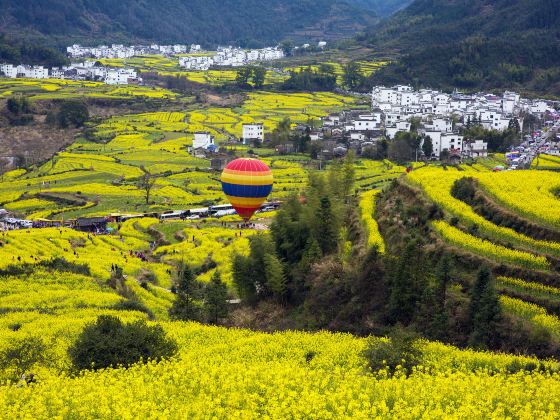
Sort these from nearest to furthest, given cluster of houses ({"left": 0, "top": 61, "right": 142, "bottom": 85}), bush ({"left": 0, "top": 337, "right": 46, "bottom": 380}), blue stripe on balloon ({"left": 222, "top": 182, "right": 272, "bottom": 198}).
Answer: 1. bush ({"left": 0, "top": 337, "right": 46, "bottom": 380})
2. blue stripe on balloon ({"left": 222, "top": 182, "right": 272, "bottom": 198})
3. cluster of houses ({"left": 0, "top": 61, "right": 142, "bottom": 85})

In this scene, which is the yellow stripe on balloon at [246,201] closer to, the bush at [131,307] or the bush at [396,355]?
the bush at [131,307]

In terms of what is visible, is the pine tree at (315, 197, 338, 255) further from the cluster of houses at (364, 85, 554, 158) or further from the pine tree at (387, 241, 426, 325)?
the cluster of houses at (364, 85, 554, 158)

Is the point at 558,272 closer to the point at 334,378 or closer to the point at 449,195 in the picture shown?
the point at 449,195

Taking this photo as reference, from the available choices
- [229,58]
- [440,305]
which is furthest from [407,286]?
[229,58]

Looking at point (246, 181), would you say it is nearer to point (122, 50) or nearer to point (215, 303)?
point (215, 303)

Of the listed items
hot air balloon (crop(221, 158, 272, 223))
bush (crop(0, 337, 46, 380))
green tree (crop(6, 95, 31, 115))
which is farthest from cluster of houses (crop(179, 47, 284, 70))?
bush (crop(0, 337, 46, 380))

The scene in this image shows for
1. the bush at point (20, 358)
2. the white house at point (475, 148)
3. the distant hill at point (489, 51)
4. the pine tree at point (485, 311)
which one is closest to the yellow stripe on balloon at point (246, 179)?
the pine tree at point (485, 311)
